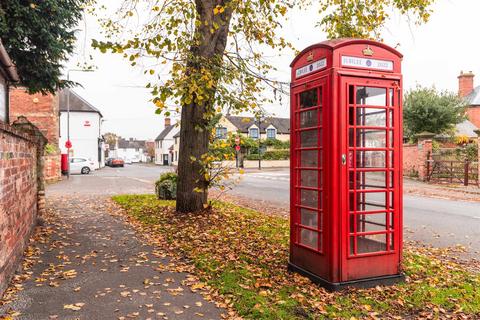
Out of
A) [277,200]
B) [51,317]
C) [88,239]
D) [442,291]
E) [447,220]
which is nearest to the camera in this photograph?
[51,317]

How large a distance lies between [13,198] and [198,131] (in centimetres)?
417

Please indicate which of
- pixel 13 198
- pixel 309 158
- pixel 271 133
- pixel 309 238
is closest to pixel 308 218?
pixel 309 238

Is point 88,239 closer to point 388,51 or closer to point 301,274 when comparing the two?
point 301,274

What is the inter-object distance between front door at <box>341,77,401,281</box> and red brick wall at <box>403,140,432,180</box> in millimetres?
18125

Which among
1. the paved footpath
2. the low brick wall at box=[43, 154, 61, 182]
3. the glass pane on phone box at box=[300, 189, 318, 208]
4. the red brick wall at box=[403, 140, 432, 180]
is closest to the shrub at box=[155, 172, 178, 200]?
the paved footpath

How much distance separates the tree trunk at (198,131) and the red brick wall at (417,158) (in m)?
16.2

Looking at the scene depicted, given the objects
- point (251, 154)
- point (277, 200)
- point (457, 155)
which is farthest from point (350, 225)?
point (251, 154)

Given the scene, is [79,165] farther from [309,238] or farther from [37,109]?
[309,238]

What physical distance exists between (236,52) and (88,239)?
5099mm

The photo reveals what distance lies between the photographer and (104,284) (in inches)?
191

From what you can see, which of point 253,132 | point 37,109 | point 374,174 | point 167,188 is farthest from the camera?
point 253,132

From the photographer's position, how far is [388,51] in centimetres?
477

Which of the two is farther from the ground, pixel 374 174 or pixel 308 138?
pixel 308 138

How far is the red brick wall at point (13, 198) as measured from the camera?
4332 millimetres
